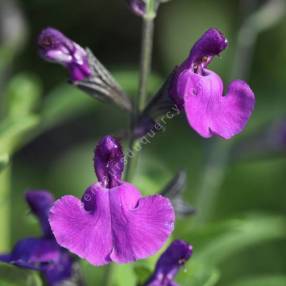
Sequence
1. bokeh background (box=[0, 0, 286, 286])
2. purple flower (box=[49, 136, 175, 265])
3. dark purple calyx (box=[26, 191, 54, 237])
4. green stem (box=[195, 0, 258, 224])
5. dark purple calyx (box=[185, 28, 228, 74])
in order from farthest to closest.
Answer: green stem (box=[195, 0, 258, 224]), bokeh background (box=[0, 0, 286, 286]), dark purple calyx (box=[26, 191, 54, 237]), dark purple calyx (box=[185, 28, 228, 74]), purple flower (box=[49, 136, 175, 265])

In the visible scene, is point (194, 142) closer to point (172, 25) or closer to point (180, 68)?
point (172, 25)

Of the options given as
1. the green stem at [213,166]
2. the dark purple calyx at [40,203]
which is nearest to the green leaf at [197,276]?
the dark purple calyx at [40,203]

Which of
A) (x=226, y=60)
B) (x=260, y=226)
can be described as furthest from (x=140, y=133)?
(x=226, y=60)

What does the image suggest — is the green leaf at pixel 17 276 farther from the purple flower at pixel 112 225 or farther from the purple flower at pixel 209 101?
the purple flower at pixel 209 101

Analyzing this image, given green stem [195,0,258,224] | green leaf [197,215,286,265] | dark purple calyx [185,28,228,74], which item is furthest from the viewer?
green stem [195,0,258,224]

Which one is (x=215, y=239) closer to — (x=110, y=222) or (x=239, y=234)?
(x=239, y=234)

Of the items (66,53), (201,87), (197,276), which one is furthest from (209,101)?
(197,276)

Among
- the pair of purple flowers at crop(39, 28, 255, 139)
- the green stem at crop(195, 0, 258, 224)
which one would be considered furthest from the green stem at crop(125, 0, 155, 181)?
the green stem at crop(195, 0, 258, 224)

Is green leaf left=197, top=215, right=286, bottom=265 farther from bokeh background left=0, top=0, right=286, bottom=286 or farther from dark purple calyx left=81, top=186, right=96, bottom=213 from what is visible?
dark purple calyx left=81, top=186, right=96, bottom=213
